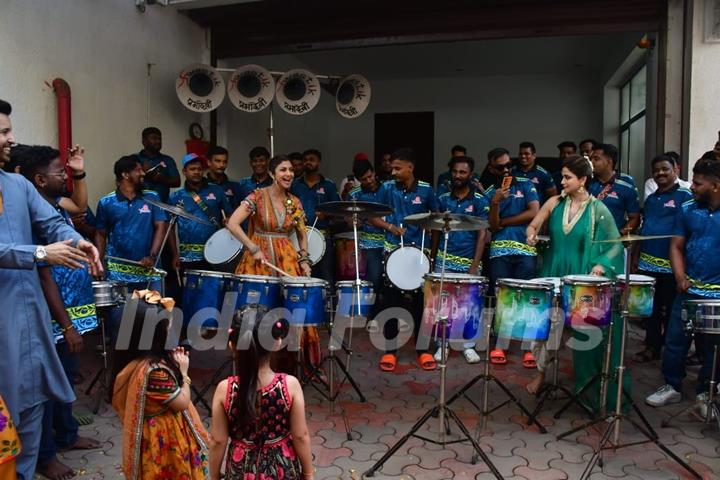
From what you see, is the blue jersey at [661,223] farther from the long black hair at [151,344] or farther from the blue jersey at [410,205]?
the long black hair at [151,344]

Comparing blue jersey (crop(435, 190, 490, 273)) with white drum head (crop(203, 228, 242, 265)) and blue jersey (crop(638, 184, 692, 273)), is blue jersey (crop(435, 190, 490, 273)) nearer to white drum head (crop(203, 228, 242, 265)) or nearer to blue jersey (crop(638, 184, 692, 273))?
blue jersey (crop(638, 184, 692, 273))

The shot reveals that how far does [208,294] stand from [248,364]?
2.45 metres

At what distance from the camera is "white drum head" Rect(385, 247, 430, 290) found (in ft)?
17.5

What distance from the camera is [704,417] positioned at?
4520 millimetres

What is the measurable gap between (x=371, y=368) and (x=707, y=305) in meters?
2.95

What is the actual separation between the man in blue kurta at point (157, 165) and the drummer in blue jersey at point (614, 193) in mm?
4589

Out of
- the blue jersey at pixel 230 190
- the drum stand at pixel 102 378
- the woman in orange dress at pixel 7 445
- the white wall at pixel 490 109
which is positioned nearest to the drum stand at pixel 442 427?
the woman in orange dress at pixel 7 445

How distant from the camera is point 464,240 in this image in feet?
19.5

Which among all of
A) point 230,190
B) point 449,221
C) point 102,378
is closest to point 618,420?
point 449,221

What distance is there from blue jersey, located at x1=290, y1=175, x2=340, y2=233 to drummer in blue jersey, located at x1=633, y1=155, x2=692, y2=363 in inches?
139

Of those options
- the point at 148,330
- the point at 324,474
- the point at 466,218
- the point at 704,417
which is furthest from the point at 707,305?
the point at 148,330

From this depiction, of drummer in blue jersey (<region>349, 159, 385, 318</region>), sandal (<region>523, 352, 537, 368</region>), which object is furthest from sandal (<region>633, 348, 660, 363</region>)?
drummer in blue jersey (<region>349, 159, 385, 318</region>)

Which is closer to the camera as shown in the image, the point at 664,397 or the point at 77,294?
the point at 77,294

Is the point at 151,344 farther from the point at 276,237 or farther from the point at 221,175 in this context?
the point at 221,175
